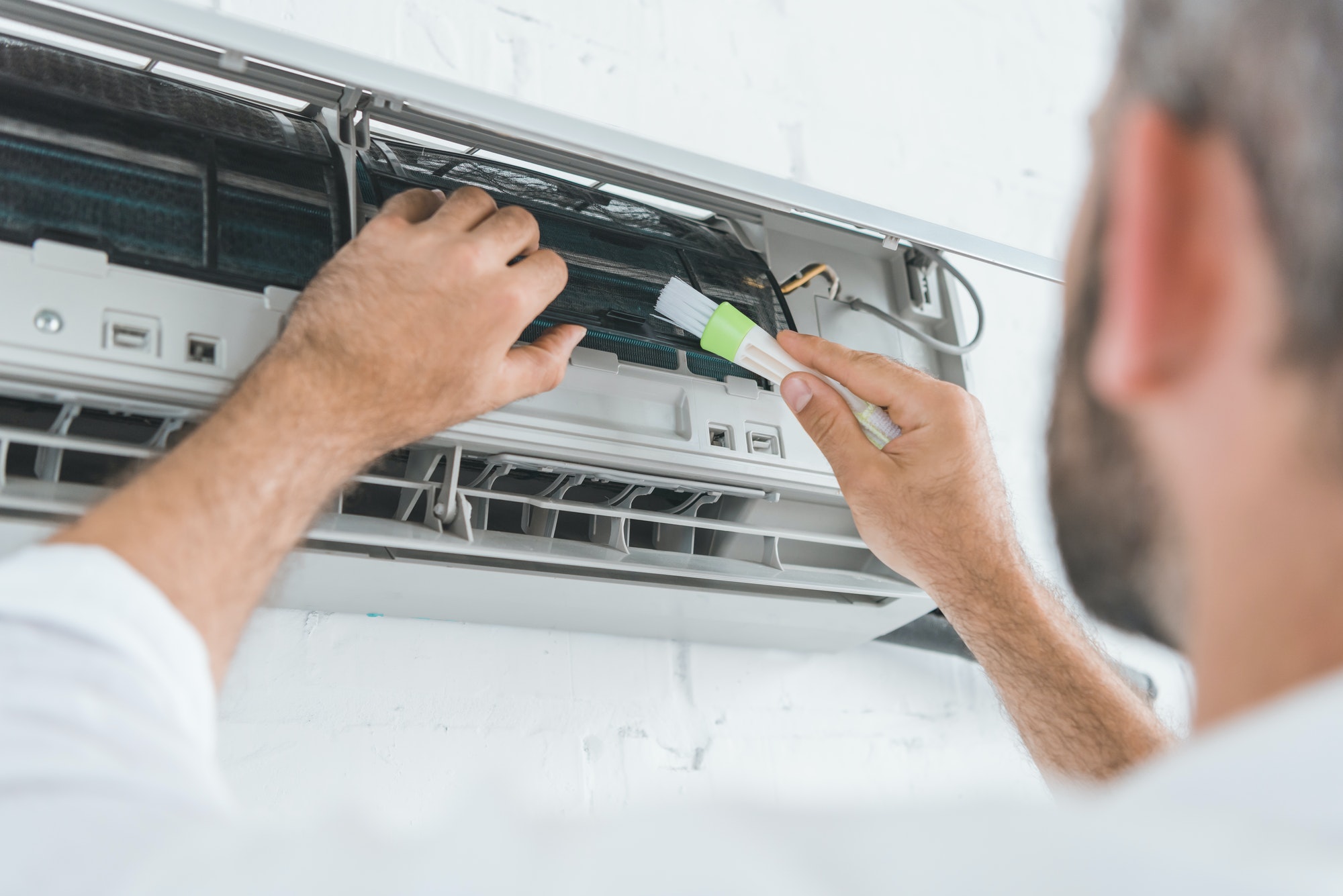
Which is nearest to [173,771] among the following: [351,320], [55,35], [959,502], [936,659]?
[351,320]

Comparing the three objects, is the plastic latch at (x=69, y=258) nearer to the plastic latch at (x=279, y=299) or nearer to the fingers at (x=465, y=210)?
the plastic latch at (x=279, y=299)

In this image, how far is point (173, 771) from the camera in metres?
0.40

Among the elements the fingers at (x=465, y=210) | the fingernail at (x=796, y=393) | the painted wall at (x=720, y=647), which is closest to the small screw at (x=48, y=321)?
the fingers at (x=465, y=210)

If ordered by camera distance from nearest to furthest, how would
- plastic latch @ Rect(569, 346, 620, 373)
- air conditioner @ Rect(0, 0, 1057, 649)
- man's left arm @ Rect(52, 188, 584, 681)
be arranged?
man's left arm @ Rect(52, 188, 584, 681) → air conditioner @ Rect(0, 0, 1057, 649) → plastic latch @ Rect(569, 346, 620, 373)

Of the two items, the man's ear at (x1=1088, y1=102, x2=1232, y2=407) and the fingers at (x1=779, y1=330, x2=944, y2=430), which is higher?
the fingers at (x1=779, y1=330, x2=944, y2=430)

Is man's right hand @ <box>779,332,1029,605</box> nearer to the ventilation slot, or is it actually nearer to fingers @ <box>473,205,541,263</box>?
the ventilation slot

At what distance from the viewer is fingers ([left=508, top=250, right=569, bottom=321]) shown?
26.8 inches

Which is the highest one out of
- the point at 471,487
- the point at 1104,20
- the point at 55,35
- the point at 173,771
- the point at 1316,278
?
the point at 1104,20

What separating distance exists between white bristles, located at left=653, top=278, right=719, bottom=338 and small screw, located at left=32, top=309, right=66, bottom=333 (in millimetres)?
407

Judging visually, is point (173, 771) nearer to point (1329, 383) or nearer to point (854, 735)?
point (1329, 383)

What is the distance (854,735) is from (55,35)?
102cm

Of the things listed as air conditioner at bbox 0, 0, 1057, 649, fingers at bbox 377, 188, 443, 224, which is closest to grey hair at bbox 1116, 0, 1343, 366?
air conditioner at bbox 0, 0, 1057, 649

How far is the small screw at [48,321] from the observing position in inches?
23.0

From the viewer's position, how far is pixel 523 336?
0.74m
